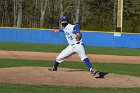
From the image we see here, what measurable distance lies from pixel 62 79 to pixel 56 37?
22976 mm

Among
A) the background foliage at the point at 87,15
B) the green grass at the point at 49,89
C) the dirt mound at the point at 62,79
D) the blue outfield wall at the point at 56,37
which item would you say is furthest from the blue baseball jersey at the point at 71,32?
the background foliage at the point at 87,15

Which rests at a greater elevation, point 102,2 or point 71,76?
point 102,2

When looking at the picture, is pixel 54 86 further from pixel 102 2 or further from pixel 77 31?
pixel 102 2

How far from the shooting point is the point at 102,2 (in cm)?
5144

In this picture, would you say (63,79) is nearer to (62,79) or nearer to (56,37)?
(62,79)

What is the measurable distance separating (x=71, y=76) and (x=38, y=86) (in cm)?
185

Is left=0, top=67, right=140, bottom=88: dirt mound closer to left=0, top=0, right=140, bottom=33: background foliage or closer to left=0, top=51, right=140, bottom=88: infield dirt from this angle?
left=0, top=51, right=140, bottom=88: infield dirt

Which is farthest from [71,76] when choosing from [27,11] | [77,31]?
[27,11]

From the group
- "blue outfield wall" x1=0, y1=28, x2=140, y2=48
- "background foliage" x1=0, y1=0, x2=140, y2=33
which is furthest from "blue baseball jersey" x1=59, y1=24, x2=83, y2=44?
"background foliage" x1=0, y1=0, x2=140, y2=33

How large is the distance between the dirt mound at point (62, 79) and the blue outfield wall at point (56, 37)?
21337mm

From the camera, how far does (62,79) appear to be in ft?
33.3

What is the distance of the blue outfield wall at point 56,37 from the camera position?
32.3 metres

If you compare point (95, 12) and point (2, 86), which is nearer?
point (2, 86)

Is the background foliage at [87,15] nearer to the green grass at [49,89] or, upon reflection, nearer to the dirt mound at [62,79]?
the dirt mound at [62,79]
